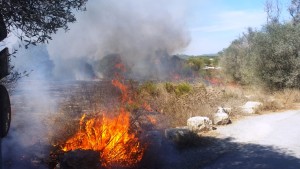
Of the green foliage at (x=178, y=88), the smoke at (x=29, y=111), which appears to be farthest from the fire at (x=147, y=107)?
the smoke at (x=29, y=111)

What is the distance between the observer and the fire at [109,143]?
7.51 meters

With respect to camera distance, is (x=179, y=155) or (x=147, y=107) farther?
(x=147, y=107)

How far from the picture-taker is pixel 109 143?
7.64m

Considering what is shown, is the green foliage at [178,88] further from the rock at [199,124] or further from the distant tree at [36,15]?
the distant tree at [36,15]

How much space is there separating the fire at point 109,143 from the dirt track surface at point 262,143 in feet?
5.86

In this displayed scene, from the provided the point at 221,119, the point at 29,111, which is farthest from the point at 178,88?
the point at 29,111

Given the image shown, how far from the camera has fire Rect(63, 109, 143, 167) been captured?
7508 millimetres

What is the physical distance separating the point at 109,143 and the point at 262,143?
472 centimetres

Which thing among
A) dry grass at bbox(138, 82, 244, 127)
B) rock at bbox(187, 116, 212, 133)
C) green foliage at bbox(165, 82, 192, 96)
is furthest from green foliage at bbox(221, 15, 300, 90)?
rock at bbox(187, 116, 212, 133)

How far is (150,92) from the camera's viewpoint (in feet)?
58.1

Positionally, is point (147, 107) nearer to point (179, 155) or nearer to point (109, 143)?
point (179, 155)

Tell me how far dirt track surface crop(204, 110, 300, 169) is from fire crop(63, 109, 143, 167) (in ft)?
5.86

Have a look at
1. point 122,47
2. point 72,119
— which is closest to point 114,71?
point 122,47

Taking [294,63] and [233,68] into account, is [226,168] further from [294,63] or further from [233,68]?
[233,68]
